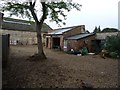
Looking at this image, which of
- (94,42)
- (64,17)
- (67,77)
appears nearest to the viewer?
(67,77)

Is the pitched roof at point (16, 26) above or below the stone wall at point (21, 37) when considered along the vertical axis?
above

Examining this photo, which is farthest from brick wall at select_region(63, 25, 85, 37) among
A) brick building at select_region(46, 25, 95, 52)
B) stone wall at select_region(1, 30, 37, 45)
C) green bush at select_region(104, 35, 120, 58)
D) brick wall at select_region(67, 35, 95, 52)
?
stone wall at select_region(1, 30, 37, 45)

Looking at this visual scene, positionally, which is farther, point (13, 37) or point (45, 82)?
point (13, 37)

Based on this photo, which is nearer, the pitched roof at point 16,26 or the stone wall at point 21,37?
the stone wall at point 21,37

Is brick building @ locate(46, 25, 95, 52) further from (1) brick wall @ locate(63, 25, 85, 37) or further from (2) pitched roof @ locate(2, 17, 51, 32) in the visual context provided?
(2) pitched roof @ locate(2, 17, 51, 32)

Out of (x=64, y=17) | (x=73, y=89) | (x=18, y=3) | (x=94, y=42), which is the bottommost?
(x=73, y=89)

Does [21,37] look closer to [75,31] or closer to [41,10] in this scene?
[75,31]

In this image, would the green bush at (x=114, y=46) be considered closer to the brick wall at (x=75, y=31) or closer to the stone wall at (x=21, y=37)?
the brick wall at (x=75, y=31)

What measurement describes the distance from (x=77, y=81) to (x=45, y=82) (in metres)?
1.55

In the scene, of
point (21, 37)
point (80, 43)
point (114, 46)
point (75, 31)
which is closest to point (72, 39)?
point (80, 43)

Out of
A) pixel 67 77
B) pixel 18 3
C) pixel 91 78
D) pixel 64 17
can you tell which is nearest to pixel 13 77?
pixel 67 77

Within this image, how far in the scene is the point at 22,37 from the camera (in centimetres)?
3816

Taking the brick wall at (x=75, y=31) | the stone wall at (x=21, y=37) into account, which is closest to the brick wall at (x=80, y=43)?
the brick wall at (x=75, y=31)

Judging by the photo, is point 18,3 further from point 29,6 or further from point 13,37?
point 13,37
